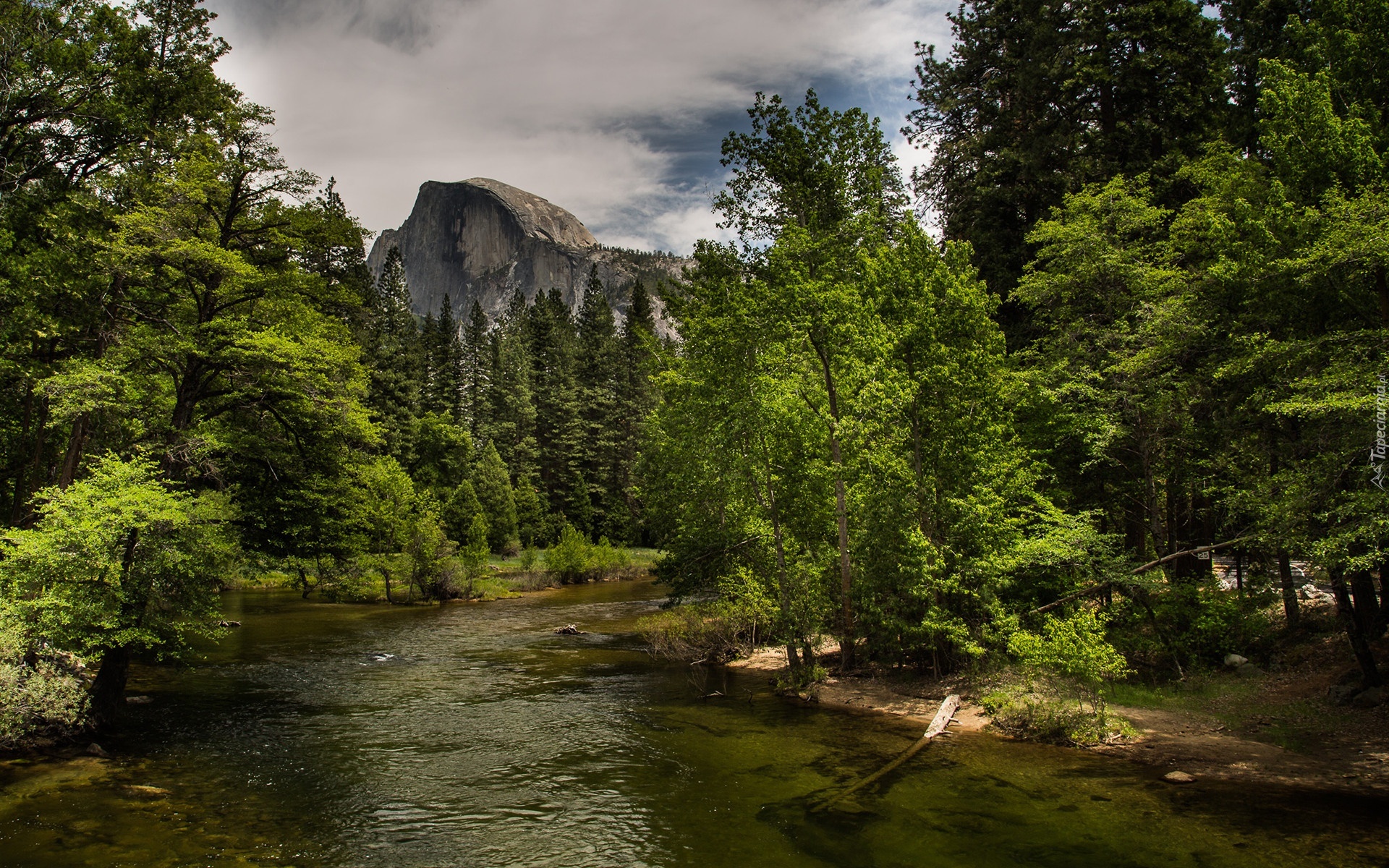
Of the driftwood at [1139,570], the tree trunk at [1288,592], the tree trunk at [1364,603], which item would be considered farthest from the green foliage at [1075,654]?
the tree trunk at [1288,592]

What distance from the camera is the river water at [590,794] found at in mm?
8695

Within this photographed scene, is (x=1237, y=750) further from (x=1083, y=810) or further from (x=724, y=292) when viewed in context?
(x=724, y=292)

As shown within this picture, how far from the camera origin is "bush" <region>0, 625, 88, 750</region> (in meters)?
10.8

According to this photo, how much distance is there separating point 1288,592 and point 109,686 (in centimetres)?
2542

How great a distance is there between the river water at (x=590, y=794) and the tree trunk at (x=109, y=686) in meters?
0.56

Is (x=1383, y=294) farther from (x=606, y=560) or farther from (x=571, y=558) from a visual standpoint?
(x=606, y=560)

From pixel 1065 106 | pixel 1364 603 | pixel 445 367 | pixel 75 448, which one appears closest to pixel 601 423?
pixel 445 367

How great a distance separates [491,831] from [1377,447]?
44.6 ft

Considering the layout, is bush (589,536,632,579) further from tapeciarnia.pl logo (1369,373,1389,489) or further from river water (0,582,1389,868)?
tapeciarnia.pl logo (1369,373,1389,489)

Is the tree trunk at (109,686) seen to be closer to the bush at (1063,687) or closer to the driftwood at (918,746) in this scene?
the driftwood at (918,746)


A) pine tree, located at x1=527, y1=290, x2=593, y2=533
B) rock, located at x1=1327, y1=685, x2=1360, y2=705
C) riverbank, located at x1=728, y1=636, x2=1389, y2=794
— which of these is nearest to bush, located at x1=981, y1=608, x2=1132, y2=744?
riverbank, located at x1=728, y1=636, x2=1389, y2=794

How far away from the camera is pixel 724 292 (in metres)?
18.8

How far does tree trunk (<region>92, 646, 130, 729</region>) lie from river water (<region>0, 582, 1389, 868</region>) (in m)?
0.56

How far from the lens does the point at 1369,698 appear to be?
480 inches
